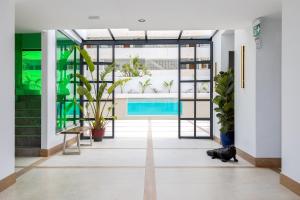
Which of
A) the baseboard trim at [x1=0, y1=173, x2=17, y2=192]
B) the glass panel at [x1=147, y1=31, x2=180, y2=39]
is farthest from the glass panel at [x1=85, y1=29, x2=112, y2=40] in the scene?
the baseboard trim at [x1=0, y1=173, x2=17, y2=192]

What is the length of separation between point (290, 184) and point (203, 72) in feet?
18.5

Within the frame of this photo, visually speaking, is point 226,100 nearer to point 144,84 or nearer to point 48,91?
point 48,91

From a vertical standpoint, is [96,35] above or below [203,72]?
above

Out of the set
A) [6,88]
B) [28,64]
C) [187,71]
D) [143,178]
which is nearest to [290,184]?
[143,178]

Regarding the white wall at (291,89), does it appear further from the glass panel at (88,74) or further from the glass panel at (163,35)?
the glass panel at (88,74)

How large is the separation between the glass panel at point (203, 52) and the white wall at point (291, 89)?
5082 millimetres

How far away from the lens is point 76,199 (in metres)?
3.80

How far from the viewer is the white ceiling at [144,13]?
471cm

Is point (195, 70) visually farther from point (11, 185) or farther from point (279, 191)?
point (11, 185)

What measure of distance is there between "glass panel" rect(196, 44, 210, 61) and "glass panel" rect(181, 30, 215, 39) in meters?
0.27

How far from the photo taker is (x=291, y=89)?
4172mm

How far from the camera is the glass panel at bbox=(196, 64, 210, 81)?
9.34 meters

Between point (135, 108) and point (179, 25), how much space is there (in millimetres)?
12206

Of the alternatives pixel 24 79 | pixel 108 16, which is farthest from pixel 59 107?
pixel 108 16
